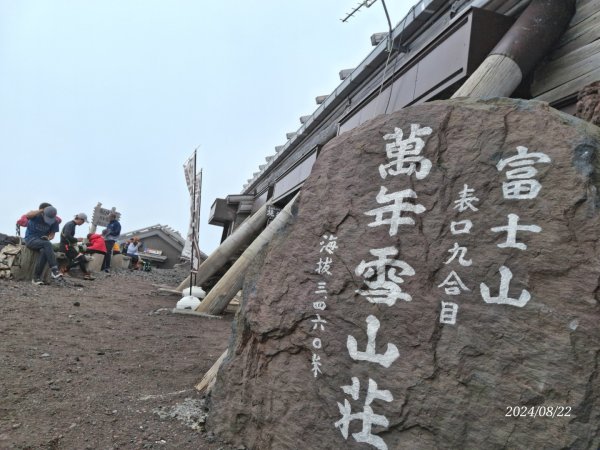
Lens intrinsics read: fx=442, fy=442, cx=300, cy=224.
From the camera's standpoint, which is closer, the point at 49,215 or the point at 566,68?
the point at 566,68

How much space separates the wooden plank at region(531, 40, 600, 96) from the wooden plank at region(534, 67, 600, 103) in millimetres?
38

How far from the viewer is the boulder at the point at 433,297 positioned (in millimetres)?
1875

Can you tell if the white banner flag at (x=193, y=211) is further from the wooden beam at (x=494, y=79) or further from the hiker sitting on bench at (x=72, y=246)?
the wooden beam at (x=494, y=79)

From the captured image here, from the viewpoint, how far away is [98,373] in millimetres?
3586

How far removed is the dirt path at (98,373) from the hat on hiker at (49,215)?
1.18m

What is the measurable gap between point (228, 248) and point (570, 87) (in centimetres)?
668

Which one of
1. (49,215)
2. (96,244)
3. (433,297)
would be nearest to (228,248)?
(49,215)

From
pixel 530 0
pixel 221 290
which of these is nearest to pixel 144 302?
pixel 221 290

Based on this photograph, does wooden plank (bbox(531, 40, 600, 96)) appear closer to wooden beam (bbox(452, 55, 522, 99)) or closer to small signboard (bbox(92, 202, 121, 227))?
wooden beam (bbox(452, 55, 522, 99))

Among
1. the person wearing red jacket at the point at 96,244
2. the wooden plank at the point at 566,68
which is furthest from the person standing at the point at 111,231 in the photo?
the wooden plank at the point at 566,68

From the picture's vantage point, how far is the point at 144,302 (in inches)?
305

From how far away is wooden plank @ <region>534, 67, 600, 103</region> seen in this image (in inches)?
146

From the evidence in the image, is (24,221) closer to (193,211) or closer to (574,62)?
(193,211)
